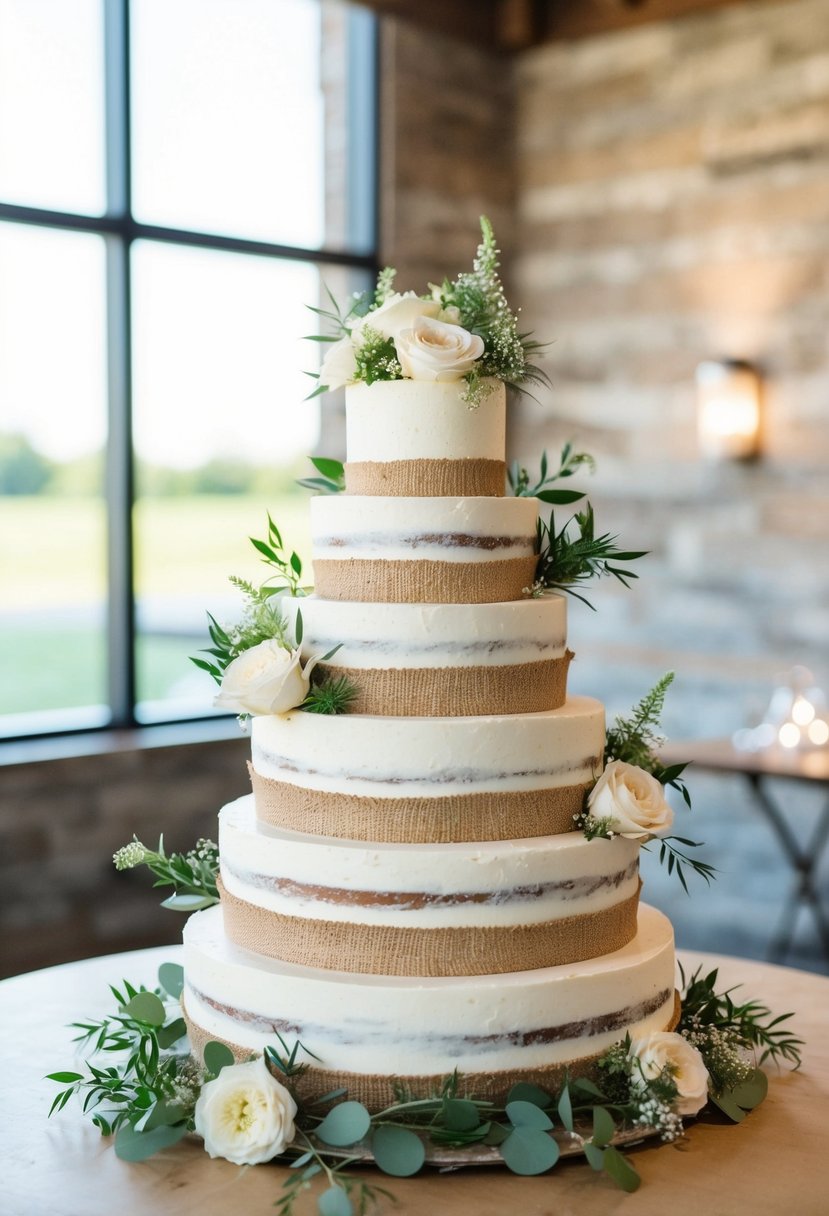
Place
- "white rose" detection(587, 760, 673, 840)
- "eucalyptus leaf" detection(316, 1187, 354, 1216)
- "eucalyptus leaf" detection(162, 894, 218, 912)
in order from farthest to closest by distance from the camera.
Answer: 1. "eucalyptus leaf" detection(162, 894, 218, 912)
2. "white rose" detection(587, 760, 673, 840)
3. "eucalyptus leaf" detection(316, 1187, 354, 1216)

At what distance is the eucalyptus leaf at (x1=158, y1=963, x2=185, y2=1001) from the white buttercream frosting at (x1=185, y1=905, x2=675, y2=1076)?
0.41 meters

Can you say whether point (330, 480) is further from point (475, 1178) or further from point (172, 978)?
point (475, 1178)

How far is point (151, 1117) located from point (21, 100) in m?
3.68

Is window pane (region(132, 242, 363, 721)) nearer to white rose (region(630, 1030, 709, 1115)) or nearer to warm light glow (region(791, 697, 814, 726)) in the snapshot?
warm light glow (region(791, 697, 814, 726))

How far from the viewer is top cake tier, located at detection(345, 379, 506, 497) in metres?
1.98

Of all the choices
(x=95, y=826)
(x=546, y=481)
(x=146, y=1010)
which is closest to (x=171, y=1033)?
(x=146, y=1010)

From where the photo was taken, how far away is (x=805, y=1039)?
2.23 metres

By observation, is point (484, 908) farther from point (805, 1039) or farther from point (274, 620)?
point (805, 1039)

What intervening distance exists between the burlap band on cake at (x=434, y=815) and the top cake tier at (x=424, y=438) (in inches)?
17.5

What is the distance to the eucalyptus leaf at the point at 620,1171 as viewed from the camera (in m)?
1.66

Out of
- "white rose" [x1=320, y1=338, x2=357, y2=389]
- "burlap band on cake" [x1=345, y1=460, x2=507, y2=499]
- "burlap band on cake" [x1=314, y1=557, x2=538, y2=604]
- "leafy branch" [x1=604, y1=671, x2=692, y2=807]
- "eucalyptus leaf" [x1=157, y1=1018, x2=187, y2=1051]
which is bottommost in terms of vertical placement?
"eucalyptus leaf" [x1=157, y1=1018, x2=187, y2=1051]

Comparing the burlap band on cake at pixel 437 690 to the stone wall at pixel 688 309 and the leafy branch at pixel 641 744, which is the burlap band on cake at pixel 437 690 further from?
the stone wall at pixel 688 309

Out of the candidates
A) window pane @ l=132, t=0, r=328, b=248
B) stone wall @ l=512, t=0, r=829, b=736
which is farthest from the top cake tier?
stone wall @ l=512, t=0, r=829, b=736

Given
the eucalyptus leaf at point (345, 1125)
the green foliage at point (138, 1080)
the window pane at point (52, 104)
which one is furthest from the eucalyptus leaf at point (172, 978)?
the window pane at point (52, 104)
